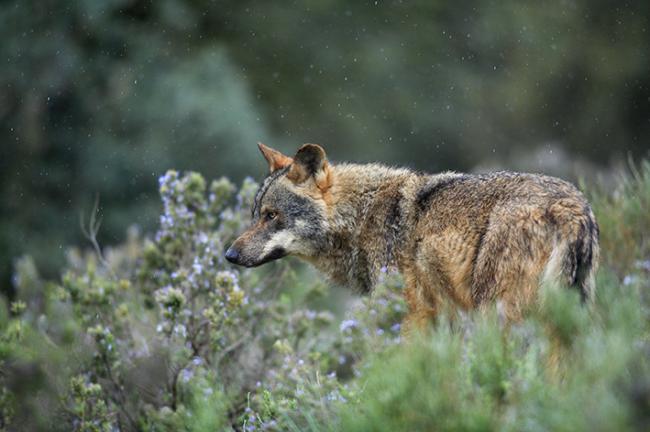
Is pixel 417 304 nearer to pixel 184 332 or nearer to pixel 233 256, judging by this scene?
pixel 233 256

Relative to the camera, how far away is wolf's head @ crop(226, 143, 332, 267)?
6.19 m

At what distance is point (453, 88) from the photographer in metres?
22.5

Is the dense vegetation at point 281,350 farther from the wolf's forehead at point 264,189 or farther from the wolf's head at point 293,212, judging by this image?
the wolf's forehead at point 264,189

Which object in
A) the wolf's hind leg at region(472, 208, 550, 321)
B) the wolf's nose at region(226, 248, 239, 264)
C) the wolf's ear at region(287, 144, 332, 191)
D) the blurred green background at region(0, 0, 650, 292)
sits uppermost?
the wolf's hind leg at region(472, 208, 550, 321)

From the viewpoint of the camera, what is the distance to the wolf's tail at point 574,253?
4.89 meters

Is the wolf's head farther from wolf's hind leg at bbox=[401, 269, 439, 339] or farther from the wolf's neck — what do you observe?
wolf's hind leg at bbox=[401, 269, 439, 339]

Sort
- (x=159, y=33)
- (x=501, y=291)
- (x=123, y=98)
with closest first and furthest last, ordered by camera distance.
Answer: (x=501, y=291), (x=123, y=98), (x=159, y=33)

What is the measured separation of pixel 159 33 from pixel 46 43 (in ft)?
9.09

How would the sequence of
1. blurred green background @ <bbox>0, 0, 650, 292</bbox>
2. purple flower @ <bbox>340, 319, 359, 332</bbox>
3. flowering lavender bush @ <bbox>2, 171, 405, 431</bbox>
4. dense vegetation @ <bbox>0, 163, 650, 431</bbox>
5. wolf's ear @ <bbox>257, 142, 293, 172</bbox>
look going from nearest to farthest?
dense vegetation @ <bbox>0, 163, 650, 431</bbox> < purple flower @ <bbox>340, 319, 359, 332</bbox> < flowering lavender bush @ <bbox>2, 171, 405, 431</bbox> < wolf's ear @ <bbox>257, 142, 293, 172</bbox> < blurred green background @ <bbox>0, 0, 650, 292</bbox>

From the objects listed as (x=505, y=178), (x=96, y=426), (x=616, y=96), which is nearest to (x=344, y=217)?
(x=505, y=178)

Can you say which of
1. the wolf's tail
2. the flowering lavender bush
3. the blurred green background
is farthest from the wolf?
the blurred green background

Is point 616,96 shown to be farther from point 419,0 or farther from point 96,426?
point 96,426

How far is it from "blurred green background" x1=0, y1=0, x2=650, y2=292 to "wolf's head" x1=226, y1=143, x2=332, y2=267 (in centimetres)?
614

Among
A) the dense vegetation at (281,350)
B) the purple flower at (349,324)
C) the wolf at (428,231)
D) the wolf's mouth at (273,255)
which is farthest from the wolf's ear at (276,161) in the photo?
the purple flower at (349,324)
